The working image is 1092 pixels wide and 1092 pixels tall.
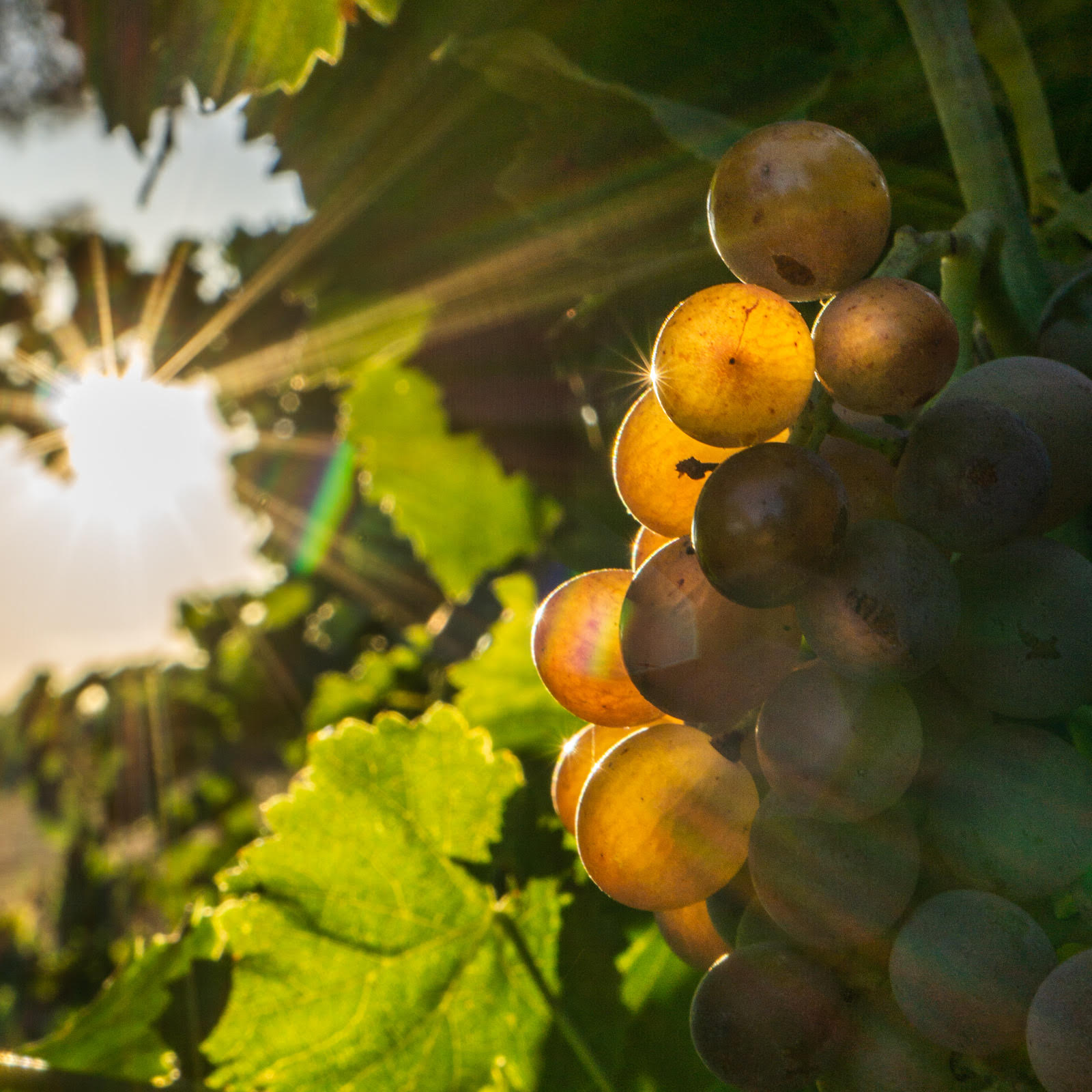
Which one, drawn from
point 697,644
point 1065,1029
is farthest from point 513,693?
point 1065,1029

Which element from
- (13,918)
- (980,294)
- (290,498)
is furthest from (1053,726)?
(13,918)

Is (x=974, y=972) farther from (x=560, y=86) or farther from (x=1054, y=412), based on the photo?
(x=560, y=86)

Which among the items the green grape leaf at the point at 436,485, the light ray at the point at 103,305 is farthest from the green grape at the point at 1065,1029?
the light ray at the point at 103,305

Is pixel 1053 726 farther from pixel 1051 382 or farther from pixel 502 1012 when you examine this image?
pixel 502 1012

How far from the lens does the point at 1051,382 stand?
0.61m

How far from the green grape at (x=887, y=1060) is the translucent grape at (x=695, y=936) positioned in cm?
11

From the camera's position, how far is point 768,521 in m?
0.51

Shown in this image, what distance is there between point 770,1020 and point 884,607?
9.4 inches

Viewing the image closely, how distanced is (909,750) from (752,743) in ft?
0.33

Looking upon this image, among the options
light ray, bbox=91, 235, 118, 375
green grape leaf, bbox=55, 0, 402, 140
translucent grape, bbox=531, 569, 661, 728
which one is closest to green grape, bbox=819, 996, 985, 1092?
translucent grape, bbox=531, 569, 661, 728

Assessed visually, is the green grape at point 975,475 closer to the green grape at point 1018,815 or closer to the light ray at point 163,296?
the green grape at point 1018,815

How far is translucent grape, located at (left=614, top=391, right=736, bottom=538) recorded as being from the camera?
2.12ft

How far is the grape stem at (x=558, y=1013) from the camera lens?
93cm

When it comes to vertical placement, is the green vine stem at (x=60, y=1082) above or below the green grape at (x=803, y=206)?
below
